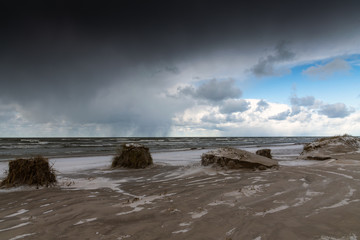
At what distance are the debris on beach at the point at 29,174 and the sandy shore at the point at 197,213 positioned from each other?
1.00 meters

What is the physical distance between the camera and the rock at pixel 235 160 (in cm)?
827

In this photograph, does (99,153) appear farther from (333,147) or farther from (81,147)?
(333,147)

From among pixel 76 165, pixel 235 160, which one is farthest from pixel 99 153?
pixel 235 160

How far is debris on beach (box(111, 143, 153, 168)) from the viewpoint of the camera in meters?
10.6

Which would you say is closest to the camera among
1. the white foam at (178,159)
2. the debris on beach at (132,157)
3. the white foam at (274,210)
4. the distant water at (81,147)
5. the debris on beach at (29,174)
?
the white foam at (274,210)

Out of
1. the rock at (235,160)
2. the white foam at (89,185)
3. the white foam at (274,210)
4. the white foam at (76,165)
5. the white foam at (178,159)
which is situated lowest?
the white foam at (178,159)

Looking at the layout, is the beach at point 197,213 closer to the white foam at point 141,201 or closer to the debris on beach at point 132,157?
the white foam at point 141,201

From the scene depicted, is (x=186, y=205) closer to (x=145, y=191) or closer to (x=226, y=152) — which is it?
(x=145, y=191)

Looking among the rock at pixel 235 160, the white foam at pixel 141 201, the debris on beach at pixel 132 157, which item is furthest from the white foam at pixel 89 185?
the rock at pixel 235 160

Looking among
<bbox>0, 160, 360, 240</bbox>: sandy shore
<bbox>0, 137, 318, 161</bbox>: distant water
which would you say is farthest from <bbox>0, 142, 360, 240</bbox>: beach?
<bbox>0, 137, 318, 161</bbox>: distant water

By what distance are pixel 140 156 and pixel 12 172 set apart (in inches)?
200

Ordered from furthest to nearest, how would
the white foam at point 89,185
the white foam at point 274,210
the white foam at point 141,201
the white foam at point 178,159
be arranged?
the white foam at point 178,159 < the white foam at point 89,185 < the white foam at point 141,201 < the white foam at point 274,210

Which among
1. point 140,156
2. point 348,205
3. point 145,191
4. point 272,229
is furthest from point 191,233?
point 140,156

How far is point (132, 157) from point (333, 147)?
10.3 metres
